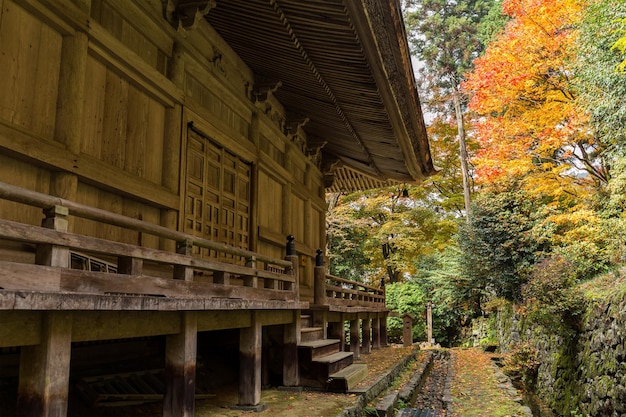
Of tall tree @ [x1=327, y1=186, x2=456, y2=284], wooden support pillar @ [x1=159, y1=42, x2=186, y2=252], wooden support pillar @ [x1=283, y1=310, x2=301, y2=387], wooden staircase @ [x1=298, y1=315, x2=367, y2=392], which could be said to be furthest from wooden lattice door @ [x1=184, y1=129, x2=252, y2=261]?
tall tree @ [x1=327, y1=186, x2=456, y2=284]

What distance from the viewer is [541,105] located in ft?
56.3

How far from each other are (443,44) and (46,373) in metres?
33.5

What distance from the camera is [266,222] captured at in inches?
401

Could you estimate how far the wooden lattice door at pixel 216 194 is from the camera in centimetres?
738

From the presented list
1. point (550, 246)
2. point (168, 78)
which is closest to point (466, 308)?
point (550, 246)

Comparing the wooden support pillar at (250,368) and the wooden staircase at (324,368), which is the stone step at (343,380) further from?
the wooden support pillar at (250,368)

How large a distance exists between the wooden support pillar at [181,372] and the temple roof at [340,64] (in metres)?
4.16

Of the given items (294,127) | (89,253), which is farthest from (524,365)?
(89,253)

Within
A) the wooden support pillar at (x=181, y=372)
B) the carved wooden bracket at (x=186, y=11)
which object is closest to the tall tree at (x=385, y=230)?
the carved wooden bracket at (x=186, y=11)

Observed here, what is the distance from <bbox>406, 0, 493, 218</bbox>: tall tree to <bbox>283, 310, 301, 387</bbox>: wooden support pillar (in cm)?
2551

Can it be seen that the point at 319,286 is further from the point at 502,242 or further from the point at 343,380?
the point at 502,242

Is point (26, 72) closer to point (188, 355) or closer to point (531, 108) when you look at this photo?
point (188, 355)

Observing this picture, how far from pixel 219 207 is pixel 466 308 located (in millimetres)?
18505

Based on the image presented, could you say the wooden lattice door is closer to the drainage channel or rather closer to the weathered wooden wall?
the weathered wooden wall
